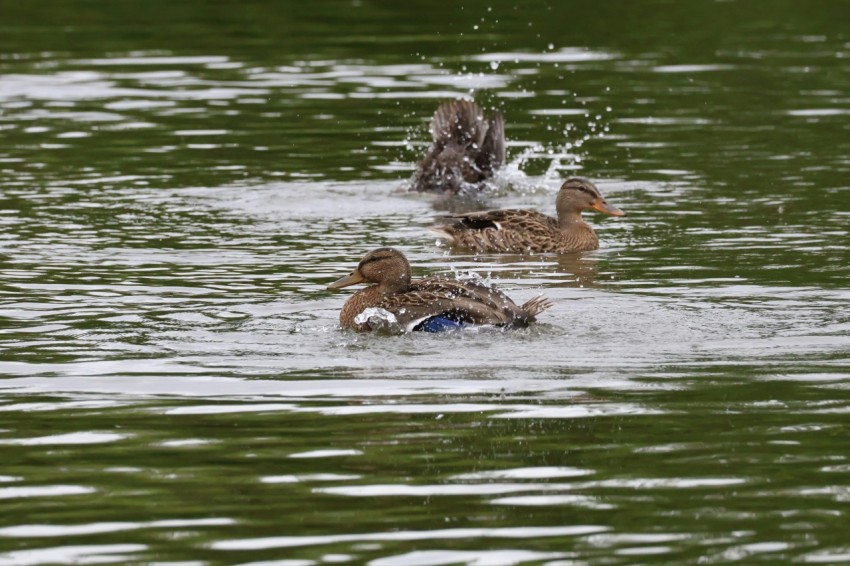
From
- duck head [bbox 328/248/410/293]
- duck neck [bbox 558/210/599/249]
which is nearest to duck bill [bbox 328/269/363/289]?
duck head [bbox 328/248/410/293]

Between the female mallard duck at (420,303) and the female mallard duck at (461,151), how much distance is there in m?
6.64

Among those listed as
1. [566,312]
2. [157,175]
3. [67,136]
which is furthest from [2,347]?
[67,136]

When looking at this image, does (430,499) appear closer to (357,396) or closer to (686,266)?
(357,396)

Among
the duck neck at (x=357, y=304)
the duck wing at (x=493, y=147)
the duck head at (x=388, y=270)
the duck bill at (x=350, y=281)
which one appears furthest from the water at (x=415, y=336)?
the duck head at (x=388, y=270)

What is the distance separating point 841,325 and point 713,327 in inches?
31.0

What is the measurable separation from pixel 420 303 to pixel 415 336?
0.28 m

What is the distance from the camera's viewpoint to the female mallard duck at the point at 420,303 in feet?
37.4

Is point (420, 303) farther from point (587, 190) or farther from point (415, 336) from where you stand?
point (587, 190)

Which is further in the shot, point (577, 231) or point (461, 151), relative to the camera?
point (461, 151)

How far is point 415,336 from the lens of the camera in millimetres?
11367

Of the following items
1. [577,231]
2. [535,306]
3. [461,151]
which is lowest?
[577,231]

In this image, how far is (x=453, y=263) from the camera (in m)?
15.1

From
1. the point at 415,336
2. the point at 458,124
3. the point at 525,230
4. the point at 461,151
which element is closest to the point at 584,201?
the point at 525,230

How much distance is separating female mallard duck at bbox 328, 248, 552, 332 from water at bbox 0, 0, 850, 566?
0.64 ft
